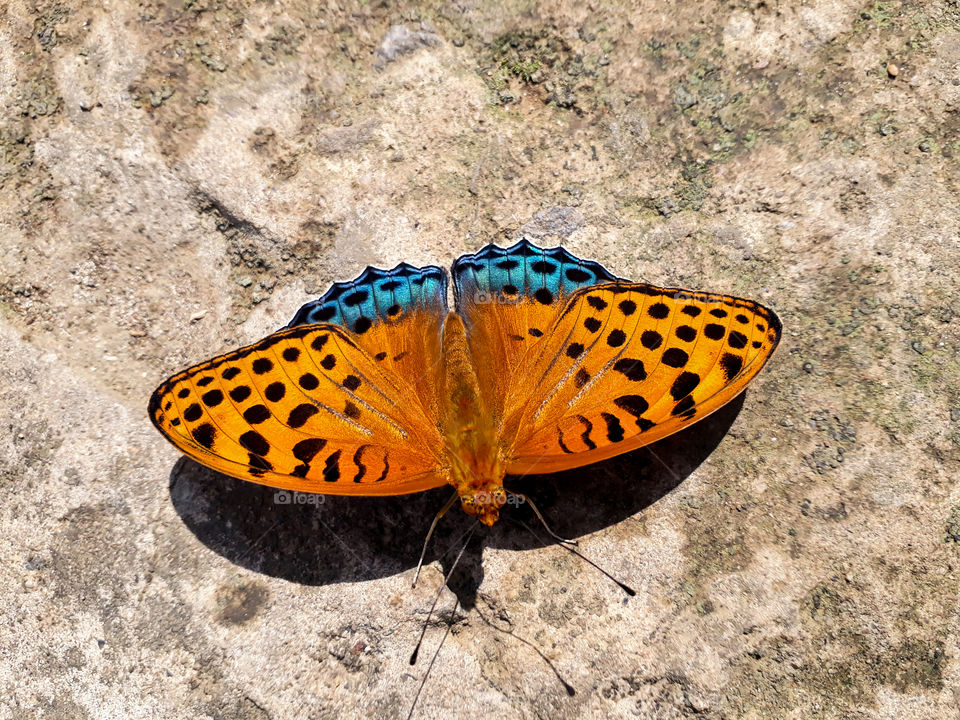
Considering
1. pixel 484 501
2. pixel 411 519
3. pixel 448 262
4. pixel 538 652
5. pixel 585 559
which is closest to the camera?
pixel 484 501

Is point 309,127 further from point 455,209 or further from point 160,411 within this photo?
point 160,411

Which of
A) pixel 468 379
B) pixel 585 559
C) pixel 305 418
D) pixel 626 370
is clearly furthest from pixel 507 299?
pixel 585 559

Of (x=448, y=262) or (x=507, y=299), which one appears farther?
(x=448, y=262)

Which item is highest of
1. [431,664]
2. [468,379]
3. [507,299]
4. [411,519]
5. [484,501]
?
[507,299]

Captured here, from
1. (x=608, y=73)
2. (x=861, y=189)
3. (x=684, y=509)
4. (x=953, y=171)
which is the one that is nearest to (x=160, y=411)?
(x=684, y=509)

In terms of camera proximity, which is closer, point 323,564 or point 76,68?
point 323,564

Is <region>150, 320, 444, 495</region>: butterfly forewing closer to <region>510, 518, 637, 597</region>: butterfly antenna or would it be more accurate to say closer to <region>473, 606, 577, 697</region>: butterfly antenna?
<region>510, 518, 637, 597</region>: butterfly antenna

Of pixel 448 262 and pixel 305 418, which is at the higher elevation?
pixel 448 262

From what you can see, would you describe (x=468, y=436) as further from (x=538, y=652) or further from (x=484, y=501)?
(x=538, y=652)
